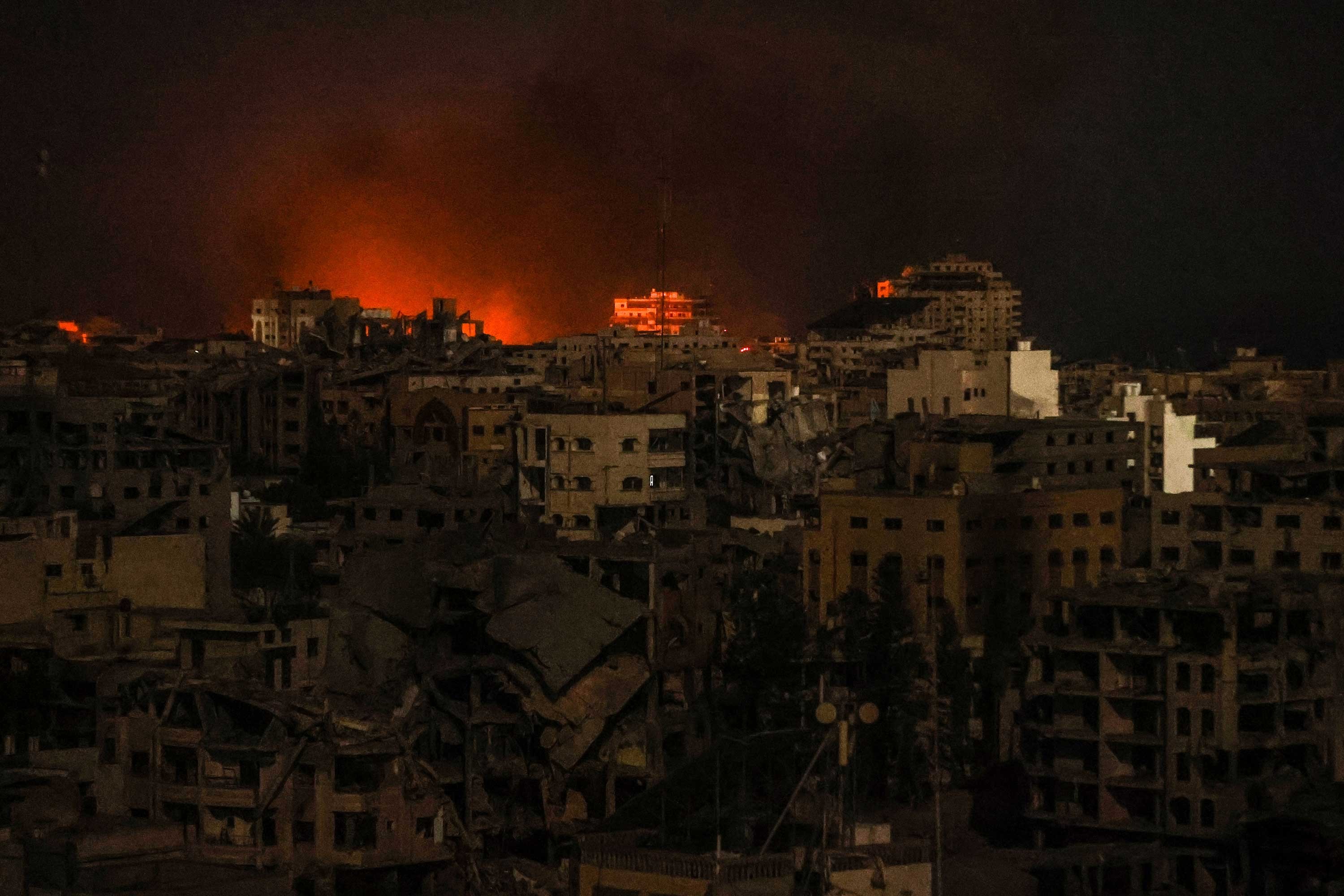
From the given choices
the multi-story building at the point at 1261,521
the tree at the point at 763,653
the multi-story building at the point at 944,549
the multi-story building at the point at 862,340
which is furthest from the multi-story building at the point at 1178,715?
the multi-story building at the point at 862,340

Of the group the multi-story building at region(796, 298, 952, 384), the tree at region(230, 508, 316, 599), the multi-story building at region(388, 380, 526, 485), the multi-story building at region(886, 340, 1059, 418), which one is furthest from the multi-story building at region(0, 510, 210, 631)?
the multi-story building at region(796, 298, 952, 384)

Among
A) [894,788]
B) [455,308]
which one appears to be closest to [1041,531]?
[894,788]

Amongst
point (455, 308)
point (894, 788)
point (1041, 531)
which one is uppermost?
point (455, 308)

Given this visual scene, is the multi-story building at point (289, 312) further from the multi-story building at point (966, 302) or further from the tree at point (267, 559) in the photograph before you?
the tree at point (267, 559)

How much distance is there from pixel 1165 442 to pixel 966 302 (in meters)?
34.8

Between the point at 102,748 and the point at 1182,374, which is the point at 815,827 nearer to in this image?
the point at 102,748

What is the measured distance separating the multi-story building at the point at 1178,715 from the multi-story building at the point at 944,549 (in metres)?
5.35

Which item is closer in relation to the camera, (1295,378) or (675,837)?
(675,837)

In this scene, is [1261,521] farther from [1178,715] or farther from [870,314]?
[870,314]

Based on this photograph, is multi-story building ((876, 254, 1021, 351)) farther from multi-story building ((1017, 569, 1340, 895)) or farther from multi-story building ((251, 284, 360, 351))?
multi-story building ((1017, 569, 1340, 895))

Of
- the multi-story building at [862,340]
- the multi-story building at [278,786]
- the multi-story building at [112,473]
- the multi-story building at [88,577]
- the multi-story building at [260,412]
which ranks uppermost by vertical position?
the multi-story building at [862,340]

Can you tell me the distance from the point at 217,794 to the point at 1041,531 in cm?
1300

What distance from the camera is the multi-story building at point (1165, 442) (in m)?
45.5

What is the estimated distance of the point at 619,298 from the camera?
82.1m
